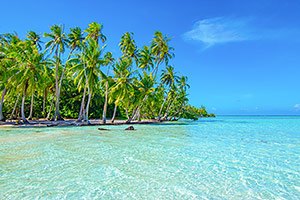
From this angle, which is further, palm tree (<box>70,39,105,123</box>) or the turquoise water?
palm tree (<box>70,39,105,123</box>)

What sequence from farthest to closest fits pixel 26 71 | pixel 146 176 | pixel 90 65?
pixel 90 65, pixel 26 71, pixel 146 176

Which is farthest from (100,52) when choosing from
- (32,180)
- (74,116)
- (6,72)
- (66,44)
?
(32,180)

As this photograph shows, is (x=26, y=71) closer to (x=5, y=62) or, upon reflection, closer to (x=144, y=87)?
(x=5, y=62)

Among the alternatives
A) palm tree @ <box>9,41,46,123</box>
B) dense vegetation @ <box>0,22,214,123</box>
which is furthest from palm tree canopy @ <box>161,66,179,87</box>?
palm tree @ <box>9,41,46,123</box>

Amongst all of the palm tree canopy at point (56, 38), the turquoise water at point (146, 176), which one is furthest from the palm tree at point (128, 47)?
the turquoise water at point (146, 176)

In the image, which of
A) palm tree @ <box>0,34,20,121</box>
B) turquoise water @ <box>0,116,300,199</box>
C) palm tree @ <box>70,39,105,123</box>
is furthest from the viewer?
palm tree @ <box>70,39,105,123</box>

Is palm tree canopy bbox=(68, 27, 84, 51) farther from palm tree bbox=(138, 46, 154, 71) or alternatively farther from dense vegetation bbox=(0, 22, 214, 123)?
palm tree bbox=(138, 46, 154, 71)

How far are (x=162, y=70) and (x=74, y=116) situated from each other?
18.3m

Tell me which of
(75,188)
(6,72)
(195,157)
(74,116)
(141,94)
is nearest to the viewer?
(75,188)

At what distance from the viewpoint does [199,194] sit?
3736 millimetres

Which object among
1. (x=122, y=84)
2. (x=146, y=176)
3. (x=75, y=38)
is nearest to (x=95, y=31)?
(x=75, y=38)

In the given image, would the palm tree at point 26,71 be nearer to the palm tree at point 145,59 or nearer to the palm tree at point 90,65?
the palm tree at point 90,65

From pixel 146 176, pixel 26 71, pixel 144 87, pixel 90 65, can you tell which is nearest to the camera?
pixel 146 176

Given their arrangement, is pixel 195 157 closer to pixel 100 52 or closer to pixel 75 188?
pixel 75 188
